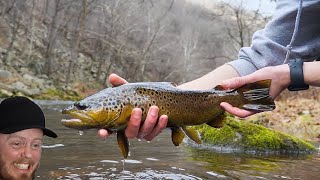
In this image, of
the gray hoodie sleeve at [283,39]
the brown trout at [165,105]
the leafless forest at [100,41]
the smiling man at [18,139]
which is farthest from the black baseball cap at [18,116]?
the leafless forest at [100,41]

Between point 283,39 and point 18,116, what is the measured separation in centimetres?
251

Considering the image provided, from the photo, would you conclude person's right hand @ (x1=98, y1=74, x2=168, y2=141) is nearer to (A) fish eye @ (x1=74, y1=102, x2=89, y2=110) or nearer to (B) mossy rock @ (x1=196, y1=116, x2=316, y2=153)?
(A) fish eye @ (x1=74, y1=102, x2=89, y2=110)

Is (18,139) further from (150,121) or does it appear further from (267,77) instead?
(267,77)

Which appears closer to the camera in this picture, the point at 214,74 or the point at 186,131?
the point at 186,131

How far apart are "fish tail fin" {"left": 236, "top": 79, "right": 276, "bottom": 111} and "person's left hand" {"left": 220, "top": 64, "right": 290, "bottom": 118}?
0.04 meters

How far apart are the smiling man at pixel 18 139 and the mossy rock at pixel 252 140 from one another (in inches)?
209

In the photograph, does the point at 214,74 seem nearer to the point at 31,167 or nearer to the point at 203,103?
the point at 203,103

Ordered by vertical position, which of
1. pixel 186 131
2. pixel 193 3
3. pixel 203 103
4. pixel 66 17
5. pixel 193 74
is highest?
pixel 193 3

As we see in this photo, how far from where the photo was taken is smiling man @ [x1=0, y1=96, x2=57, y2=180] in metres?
4.14

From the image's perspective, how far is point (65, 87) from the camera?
3181 centimetres

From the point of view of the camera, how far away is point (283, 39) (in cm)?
294

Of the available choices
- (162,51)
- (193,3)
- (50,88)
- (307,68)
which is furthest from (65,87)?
(193,3)

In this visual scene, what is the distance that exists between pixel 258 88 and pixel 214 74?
50cm

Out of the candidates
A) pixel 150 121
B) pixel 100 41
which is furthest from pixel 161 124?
pixel 100 41
